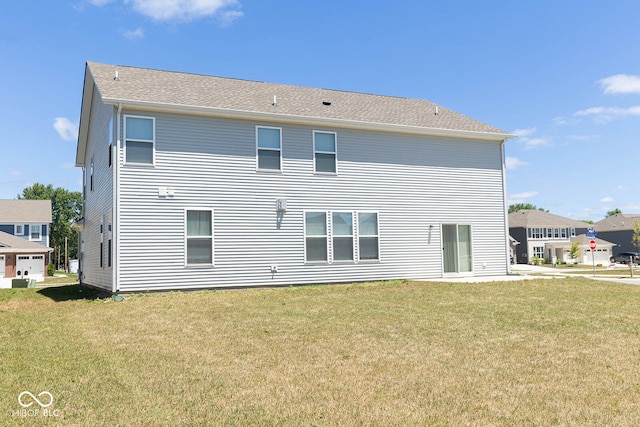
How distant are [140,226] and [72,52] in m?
7.69

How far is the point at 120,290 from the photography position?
1311 centimetres

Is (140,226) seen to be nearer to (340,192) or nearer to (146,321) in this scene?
(146,321)

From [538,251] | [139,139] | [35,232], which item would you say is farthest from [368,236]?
[538,251]

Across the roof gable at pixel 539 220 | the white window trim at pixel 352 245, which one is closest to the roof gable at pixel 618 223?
the roof gable at pixel 539 220

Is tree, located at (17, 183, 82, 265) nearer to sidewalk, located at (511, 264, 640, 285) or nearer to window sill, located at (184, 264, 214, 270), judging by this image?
sidewalk, located at (511, 264, 640, 285)

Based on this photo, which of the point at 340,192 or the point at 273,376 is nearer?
the point at 273,376

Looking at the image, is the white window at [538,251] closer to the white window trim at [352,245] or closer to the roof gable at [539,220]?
the roof gable at [539,220]

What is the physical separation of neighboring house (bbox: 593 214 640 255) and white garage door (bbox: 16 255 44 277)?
65.3m

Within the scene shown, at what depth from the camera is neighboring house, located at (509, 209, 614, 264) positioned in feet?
178

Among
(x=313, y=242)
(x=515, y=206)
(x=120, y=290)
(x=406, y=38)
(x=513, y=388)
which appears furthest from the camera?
(x=515, y=206)

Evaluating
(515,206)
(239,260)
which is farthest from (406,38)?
(515,206)

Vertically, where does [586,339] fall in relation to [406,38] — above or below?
below

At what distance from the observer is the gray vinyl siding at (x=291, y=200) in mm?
13695

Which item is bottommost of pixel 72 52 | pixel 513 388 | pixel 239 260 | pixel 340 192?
pixel 513 388
